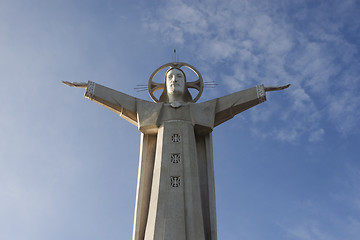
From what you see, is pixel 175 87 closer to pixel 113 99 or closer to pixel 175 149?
pixel 113 99

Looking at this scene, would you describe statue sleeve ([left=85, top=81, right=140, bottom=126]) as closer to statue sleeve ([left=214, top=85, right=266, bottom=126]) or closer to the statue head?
the statue head

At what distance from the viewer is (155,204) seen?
1675 cm

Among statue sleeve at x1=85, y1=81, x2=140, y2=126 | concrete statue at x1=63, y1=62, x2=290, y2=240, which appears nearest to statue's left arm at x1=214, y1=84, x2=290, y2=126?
concrete statue at x1=63, y1=62, x2=290, y2=240

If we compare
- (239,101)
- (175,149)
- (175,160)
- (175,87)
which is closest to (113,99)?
(175,87)

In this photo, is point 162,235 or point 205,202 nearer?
point 162,235

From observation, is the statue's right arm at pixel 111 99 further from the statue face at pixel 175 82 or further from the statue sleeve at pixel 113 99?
the statue face at pixel 175 82

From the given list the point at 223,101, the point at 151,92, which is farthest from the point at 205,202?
the point at 151,92

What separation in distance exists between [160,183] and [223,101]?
501cm

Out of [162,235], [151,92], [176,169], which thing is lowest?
[162,235]

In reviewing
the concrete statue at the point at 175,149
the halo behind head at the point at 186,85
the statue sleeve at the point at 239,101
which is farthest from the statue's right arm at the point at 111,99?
the statue sleeve at the point at 239,101

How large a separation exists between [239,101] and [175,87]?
117 inches

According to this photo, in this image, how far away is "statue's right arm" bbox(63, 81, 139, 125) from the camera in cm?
1931

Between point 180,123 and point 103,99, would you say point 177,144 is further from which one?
point 103,99

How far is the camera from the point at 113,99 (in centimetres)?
1950
